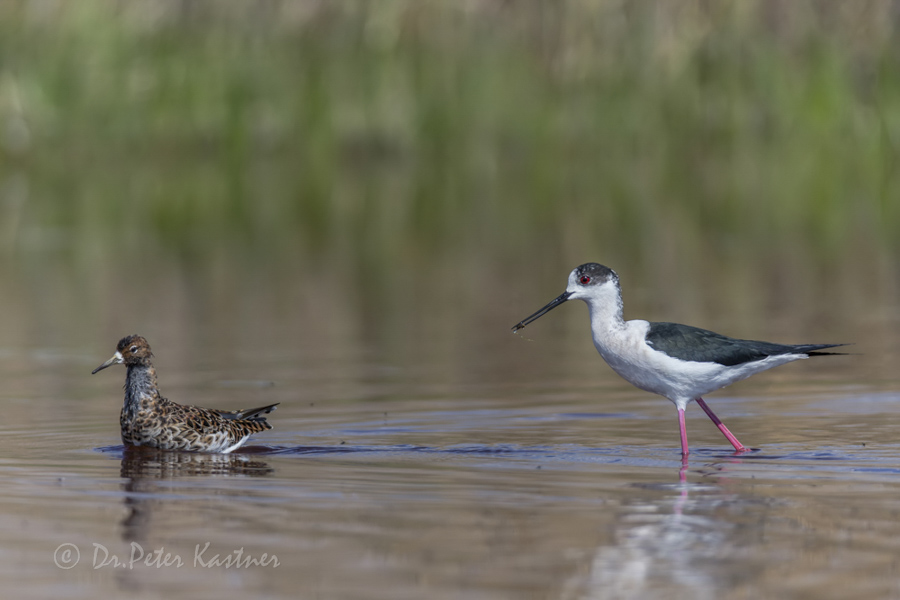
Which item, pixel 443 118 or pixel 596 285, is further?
pixel 443 118

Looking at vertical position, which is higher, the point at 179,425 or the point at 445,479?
the point at 179,425

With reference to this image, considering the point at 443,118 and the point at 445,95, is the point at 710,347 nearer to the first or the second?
the point at 443,118

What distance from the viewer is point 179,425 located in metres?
9.49

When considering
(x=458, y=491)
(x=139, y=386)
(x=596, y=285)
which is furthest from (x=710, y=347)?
(x=139, y=386)

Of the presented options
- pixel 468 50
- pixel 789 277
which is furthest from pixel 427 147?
pixel 789 277

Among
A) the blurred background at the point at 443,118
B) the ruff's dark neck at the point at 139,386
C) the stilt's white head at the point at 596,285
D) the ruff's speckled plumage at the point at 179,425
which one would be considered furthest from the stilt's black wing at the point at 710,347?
the blurred background at the point at 443,118

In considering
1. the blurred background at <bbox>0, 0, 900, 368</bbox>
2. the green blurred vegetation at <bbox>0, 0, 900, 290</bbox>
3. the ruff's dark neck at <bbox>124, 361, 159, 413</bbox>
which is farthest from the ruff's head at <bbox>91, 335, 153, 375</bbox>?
the green blurred vegetation at <bbox>0, 0, 900, 290</bbox>

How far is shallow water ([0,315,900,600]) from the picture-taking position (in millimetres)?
6129

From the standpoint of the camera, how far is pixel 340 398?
1089 cm

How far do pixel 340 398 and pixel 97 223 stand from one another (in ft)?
43.0

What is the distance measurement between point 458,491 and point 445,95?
76.8 feet

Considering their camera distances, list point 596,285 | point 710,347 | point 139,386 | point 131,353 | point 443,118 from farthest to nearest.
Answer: point 443,118
point 131,353
point 596,285
point 139,386
point 710,347

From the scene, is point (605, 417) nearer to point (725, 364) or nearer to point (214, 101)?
point (725, 364)

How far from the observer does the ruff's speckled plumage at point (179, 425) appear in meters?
9.41
